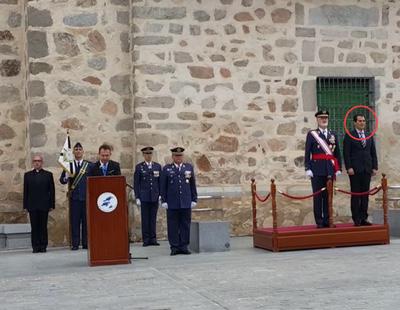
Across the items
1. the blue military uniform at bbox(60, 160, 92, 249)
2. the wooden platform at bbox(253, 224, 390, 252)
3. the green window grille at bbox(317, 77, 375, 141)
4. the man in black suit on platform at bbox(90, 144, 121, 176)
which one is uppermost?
the green window grille at bbox(317, 77, 375, 141)

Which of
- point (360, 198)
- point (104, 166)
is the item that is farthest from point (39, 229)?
point (360, 198)

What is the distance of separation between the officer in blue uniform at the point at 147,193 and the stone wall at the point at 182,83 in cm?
50

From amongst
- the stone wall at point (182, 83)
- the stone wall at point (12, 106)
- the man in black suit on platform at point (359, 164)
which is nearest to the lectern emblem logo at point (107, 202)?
the stone wall at point (182, 83)

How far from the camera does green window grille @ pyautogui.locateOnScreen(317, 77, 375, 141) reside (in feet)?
40.2

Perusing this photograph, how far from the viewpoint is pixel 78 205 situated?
35.3 ft

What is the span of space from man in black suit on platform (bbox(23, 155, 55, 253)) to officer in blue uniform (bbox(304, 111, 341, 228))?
161 inches

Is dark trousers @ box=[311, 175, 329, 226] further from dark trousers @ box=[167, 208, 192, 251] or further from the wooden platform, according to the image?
dark trousers @ box=[167, 208, 192, 251]

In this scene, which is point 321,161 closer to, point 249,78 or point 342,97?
point 249,78

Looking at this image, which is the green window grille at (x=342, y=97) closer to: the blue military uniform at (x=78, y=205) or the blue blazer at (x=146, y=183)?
the blue blazer at (x=146, y=183)

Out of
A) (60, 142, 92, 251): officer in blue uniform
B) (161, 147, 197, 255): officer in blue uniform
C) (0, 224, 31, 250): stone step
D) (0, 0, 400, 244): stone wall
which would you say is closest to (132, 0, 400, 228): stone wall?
(0, 0, 400, 244): stone wall

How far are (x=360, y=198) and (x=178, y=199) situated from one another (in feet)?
9.49

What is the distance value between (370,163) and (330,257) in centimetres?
224

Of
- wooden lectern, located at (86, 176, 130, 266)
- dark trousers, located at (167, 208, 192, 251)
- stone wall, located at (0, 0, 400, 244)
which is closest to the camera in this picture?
wooden lectern, located at (86, 176, 130, 266)

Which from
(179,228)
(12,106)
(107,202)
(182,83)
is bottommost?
(179,228)
